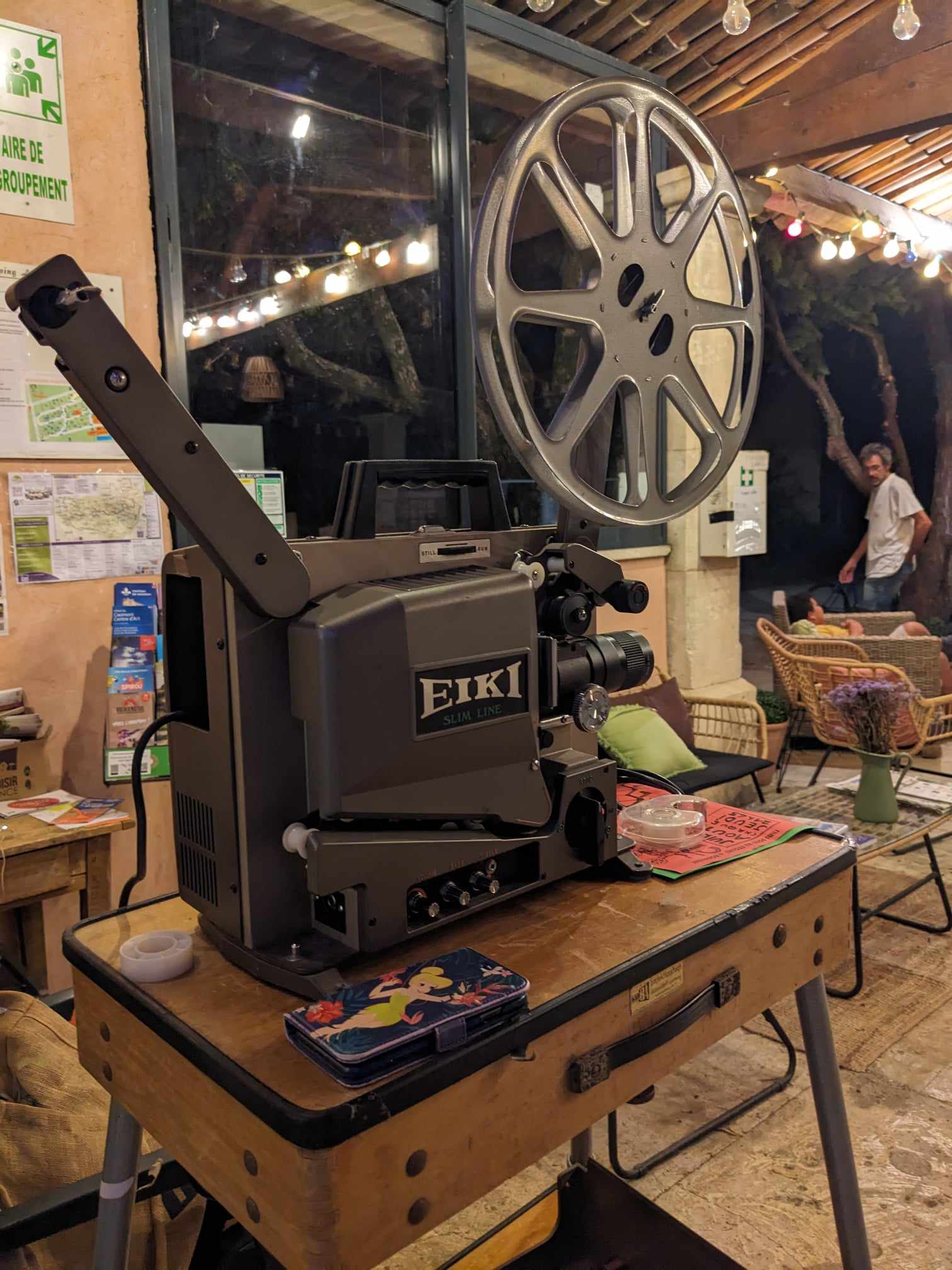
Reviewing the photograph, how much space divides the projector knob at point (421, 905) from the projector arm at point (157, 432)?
12.7 inches

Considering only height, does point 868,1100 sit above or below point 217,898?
below

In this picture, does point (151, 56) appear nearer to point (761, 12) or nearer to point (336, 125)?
point (336, 125)

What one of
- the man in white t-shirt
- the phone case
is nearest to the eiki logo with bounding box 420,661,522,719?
the phone case

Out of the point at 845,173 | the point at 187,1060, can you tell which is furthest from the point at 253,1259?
the point at 845,173

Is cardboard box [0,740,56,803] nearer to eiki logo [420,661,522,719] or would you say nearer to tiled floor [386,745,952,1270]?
tiled floor [386,745,952,1270]

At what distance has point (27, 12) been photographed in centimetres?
268

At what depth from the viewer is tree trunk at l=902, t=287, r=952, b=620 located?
9.85m

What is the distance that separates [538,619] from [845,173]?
6.43 m

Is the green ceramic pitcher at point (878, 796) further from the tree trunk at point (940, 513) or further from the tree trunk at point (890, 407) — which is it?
the tree trunk at point (890, 407)

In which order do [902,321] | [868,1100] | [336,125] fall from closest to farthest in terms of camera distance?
[868,1100], [336,125], [902,321]

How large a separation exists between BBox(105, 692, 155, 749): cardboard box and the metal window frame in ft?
1.78

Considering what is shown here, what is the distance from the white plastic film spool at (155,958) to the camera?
1047mm

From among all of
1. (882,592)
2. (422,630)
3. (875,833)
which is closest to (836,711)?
(875,833)

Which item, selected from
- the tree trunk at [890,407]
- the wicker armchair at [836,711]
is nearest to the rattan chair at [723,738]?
the wicker armchair at [836,711]
